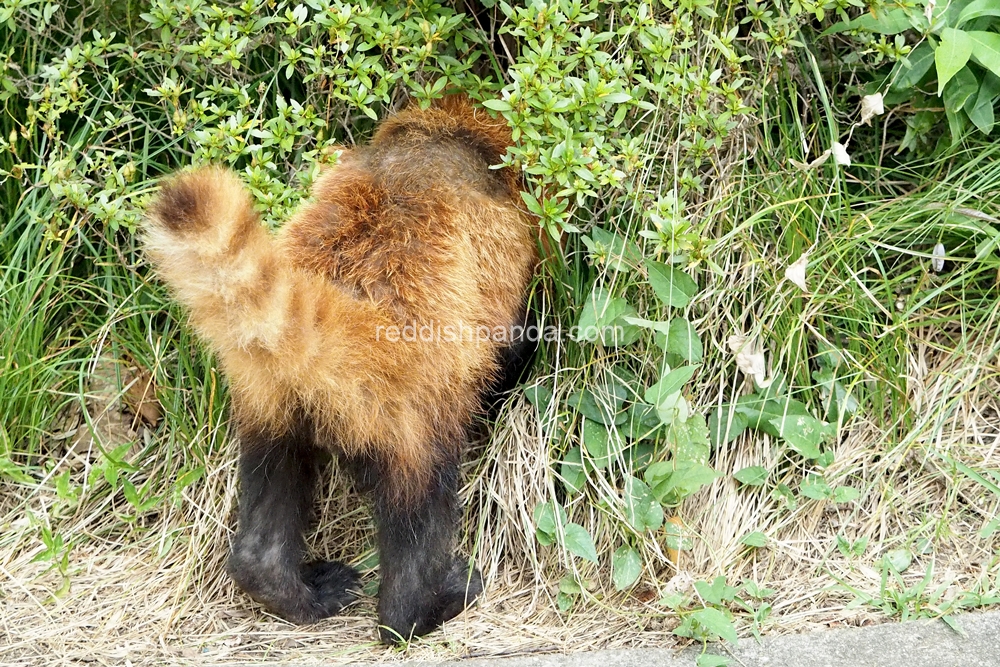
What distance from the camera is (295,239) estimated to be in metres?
2.81

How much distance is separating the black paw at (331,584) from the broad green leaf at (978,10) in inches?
103

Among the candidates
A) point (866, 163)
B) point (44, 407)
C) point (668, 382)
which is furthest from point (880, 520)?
point (44, 407)

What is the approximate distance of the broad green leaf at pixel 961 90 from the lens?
124 inches

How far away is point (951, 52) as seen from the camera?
9.50 feet

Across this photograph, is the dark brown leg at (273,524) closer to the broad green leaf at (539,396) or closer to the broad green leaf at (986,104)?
the broad green leaf at (539,396)

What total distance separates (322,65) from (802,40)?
63.2 inches

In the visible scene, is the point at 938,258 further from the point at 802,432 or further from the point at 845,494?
the point at 845,494

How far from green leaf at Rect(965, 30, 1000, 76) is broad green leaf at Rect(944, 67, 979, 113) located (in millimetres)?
157

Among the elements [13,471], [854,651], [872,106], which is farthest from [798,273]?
[13,471]

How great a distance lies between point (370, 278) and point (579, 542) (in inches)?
40.6

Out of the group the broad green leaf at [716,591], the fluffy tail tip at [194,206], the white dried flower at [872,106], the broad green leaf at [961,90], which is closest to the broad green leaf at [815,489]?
the broad green leaf at [716,591]

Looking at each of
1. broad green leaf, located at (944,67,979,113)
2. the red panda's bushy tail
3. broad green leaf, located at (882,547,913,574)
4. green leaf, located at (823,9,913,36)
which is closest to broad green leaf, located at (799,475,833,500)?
broad green leaf, located at (882,547,913,574)

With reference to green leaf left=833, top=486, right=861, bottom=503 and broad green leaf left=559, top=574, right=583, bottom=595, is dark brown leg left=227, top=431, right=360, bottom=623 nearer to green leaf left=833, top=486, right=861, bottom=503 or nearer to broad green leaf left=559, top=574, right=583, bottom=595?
broad green leaf left=559, top=574, right=583, bottom=595

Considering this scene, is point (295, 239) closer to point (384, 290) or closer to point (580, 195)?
point (384, 290)
